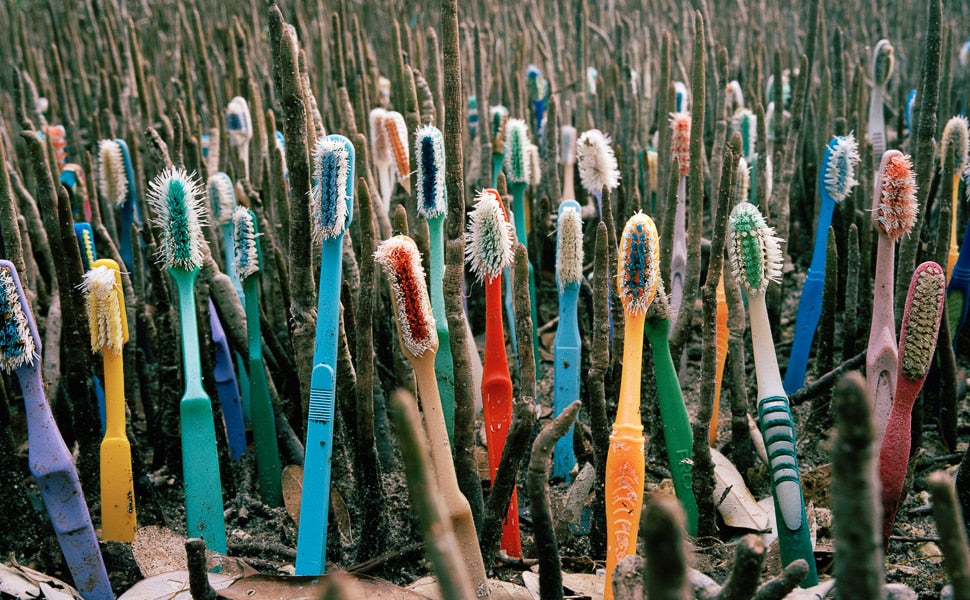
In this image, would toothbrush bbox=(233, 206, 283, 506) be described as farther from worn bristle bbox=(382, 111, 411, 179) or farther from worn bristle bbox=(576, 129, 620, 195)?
worn bristle bbox=(576, 129, 620, 195)

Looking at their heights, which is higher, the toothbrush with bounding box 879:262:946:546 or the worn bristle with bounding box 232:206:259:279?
the worn bristle with bounding box 232:206:259:279

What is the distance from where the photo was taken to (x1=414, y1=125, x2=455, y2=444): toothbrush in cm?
121

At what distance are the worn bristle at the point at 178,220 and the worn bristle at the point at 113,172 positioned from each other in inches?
28.2

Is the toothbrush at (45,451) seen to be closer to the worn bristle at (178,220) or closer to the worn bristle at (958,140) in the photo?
the worn bristle at (178,220)

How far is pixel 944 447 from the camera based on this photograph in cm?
150

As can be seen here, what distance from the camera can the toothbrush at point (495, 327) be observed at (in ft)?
3.76

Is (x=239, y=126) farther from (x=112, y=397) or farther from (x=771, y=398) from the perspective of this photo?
(x=771, y=398)

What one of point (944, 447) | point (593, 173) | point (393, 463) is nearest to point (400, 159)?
point (593, 173)

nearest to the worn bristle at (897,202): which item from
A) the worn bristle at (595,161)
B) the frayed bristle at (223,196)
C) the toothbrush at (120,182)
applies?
the worn bristle at (595,161)

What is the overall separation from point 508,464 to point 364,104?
130 centimetres

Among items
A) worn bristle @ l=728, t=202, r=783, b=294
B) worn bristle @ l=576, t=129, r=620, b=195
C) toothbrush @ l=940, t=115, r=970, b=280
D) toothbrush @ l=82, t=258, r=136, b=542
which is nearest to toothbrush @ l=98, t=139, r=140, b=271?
toothbrush @ l=82, t=258, r=136, b=542

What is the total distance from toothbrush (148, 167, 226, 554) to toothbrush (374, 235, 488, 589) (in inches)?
12.5

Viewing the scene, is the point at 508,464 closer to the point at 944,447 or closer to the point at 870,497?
the point at 870,497

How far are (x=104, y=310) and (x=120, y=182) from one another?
2.55 feet
